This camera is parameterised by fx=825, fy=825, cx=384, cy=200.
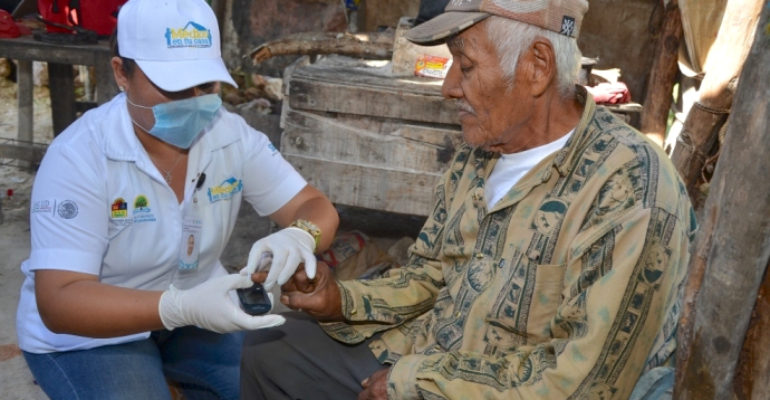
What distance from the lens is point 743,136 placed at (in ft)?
4.95

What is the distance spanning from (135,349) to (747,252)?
179 cm

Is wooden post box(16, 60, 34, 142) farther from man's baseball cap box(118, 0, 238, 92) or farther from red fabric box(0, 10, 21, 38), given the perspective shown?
man's baseball cap box(118, 0, 238, 92)

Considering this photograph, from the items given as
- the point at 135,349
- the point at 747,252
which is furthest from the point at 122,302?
the point at 747,252

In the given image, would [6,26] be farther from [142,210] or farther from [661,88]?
[661,88]

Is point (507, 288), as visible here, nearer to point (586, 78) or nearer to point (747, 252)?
point (747, 252)

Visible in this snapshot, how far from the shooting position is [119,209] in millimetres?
2521

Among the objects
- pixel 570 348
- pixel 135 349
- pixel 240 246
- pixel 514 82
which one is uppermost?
pixel 514 82

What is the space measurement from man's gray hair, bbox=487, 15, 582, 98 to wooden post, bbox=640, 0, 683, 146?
10.4ft

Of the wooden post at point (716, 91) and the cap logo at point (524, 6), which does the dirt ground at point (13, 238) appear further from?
the wooden post at point (716, 91)

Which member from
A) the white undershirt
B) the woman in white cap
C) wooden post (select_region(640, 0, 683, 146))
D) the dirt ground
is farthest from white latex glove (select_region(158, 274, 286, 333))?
wooden post (select_region(640, 0, 683, 146))

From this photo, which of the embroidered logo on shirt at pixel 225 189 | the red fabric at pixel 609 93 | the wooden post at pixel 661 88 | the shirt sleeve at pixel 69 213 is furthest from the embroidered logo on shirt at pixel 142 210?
the wooden post at pixel 661 88

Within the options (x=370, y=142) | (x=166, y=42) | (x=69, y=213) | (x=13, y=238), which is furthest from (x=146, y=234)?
(x=13, y=238)

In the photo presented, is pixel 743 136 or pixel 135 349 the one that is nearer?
pixel 743 136

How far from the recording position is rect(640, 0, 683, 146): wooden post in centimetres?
511
